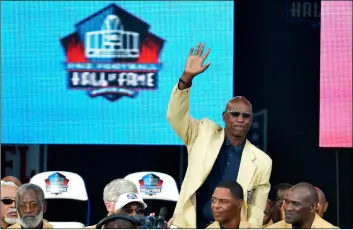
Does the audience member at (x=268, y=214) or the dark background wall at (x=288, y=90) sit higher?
the dark background wall at (x=288, y=90)

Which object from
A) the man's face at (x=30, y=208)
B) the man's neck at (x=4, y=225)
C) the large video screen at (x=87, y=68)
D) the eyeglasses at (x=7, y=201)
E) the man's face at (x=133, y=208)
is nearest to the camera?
the man's face at (x=133, y=208)

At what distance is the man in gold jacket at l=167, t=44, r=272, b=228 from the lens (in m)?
7.09

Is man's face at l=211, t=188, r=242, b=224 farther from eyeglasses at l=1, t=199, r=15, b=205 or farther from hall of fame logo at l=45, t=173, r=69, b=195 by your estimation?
hall of fame logo at l=45, t=173, r=69, b=195

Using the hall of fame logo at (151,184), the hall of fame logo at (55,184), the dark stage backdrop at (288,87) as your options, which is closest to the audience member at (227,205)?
the hall of fame logo at (151,184)

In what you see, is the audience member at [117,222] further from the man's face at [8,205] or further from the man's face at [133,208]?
the man's face at [8,205]

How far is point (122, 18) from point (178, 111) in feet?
10.9

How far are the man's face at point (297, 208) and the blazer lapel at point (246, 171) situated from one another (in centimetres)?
36

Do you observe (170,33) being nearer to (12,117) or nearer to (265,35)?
(265,35)

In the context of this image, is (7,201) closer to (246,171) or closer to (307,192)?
(246,171)

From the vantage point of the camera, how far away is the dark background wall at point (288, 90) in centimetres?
1040

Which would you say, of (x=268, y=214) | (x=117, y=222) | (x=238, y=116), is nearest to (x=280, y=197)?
(x=268, y=214)

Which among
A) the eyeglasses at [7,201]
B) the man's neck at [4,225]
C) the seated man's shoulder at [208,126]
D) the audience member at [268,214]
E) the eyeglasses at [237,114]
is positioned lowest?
the man's neck at [4,225]

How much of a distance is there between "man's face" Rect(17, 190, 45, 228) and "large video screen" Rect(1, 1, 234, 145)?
286 centimetres

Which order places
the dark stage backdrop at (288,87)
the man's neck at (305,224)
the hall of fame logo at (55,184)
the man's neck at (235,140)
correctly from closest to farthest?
the man's neck at (305,224), the man's neck at (235,140), the hall of fame logo at (55,184), the dark stage backdrop at (288,87)
